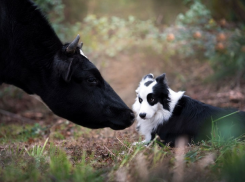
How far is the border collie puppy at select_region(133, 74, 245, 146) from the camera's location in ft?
12.9

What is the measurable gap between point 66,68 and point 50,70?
9.0 inches

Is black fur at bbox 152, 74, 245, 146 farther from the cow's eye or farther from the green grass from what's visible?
the cow's eye

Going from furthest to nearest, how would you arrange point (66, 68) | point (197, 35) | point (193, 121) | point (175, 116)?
point (197, 35), point (175, 116), point (193, 121), point (66, 68)

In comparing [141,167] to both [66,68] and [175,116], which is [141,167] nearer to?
[66,68]

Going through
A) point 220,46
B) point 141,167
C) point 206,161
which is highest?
point 220,46

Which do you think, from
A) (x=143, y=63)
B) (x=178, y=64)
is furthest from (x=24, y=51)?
(x=178, y=64)

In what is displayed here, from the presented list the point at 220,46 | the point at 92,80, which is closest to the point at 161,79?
the point at 92,80

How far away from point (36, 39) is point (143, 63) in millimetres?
7123

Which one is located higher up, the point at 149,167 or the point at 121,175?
the point at 149,167

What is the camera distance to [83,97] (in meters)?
3.65

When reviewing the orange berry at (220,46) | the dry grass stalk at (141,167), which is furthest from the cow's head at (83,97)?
the orange berry at (220,46)

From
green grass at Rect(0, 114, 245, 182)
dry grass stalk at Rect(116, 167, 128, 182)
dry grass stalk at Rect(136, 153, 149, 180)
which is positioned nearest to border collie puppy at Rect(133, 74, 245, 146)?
green grass at Rect(0, 114, 245, 182)

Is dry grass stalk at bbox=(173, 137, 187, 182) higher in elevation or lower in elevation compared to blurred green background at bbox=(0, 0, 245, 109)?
lower

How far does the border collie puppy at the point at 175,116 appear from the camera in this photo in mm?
3920
